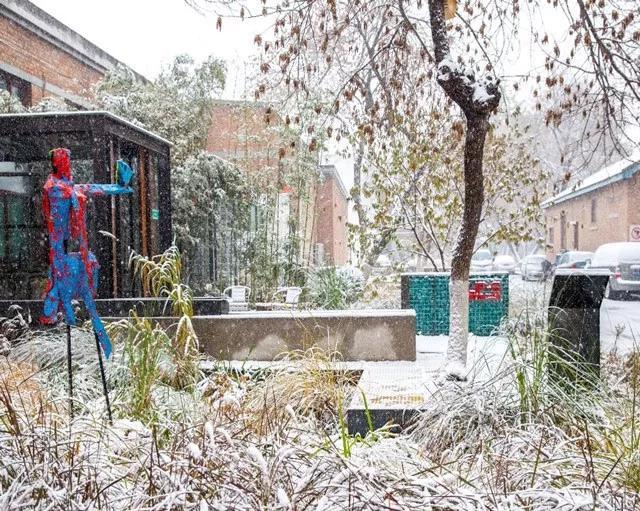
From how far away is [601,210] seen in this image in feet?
88.3

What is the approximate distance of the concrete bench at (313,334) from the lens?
666 centimetres

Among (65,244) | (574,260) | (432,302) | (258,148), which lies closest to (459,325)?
(65,244)

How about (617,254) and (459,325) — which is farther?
(617,254)

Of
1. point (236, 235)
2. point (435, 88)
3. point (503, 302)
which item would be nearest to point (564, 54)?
point (435, 88)

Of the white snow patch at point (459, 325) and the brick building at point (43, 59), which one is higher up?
the brick building at point (43, 59)

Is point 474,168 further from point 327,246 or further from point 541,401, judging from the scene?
point 327,246

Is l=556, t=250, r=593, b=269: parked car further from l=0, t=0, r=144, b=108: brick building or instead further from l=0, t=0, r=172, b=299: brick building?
l=0, t=0, r=172, b=299: brick building

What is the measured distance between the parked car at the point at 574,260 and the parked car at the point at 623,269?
2655mm

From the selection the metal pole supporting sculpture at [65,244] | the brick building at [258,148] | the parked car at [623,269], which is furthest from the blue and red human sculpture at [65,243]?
the parked car at [623,269]

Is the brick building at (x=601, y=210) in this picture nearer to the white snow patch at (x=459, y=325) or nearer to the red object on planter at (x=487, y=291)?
the red object on planter at (x=487, y=291)

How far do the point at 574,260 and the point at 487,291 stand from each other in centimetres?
1457

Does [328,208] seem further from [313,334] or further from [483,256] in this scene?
[313,334]

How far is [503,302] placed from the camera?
916 cm

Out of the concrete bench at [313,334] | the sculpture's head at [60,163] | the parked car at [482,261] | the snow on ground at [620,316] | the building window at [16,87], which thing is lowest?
the snow on ground at [620,316]
